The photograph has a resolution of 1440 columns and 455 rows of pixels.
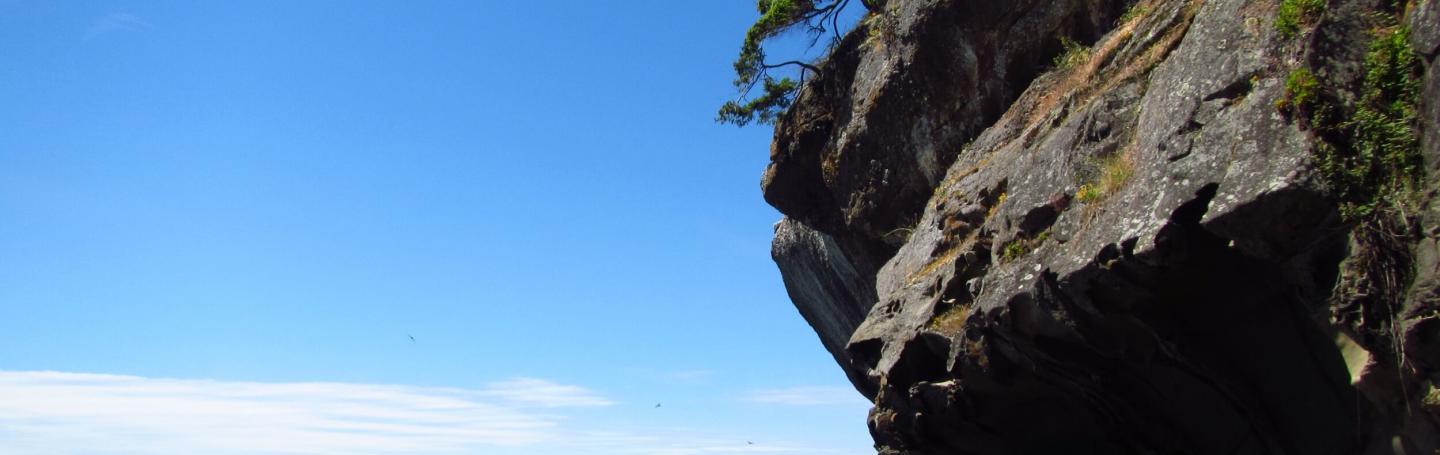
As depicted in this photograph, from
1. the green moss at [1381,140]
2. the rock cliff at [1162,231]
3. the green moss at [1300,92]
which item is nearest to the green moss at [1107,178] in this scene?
the rock cliff at [1162,231]

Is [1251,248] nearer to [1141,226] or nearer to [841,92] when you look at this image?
[1141,226]

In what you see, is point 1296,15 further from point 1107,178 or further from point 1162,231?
point 1107,178

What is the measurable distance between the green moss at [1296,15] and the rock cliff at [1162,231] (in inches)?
0.9

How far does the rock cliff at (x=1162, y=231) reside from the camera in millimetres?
10078

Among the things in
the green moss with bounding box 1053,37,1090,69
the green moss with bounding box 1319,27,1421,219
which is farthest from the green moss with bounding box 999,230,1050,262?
the green moss with bounding box 1053,37,1090,69

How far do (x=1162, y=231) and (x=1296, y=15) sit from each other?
2.76 meters

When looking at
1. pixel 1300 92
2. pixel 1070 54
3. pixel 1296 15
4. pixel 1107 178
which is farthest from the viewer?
pixel 1070 54

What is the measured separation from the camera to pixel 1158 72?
14359 mm

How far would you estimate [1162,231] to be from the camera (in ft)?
37.8

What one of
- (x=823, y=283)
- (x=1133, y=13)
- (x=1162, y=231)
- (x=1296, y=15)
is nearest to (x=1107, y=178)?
(x=1162, y=231)

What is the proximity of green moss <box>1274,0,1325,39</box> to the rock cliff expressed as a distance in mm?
22

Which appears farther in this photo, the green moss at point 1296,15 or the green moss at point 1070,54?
the green moss at point 1070,54

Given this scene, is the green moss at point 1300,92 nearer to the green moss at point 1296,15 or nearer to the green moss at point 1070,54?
the green moss at point 1296,15

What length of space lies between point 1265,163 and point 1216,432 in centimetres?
440
